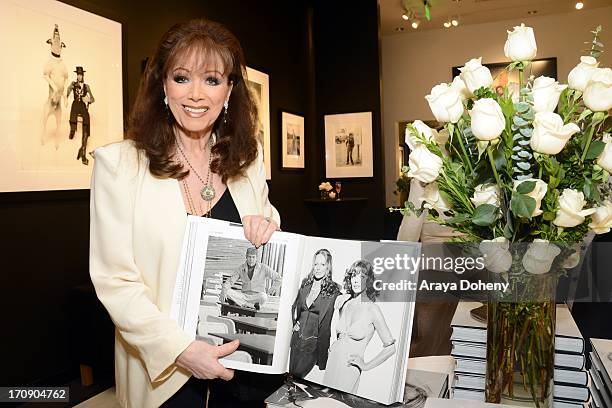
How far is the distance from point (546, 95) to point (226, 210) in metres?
0.89

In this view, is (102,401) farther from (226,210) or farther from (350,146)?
(350,146)

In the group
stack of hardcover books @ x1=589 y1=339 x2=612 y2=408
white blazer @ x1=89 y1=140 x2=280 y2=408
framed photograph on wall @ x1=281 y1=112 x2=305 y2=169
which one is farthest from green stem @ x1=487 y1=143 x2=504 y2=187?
framed photograph on wall @ x1=281 y1=112 x2=305 y2=169

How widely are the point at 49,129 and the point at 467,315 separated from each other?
2824mm

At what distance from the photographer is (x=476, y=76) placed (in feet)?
2.80

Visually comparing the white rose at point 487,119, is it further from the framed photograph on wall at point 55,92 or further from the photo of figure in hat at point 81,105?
the photo of figure in hat at point 81,105

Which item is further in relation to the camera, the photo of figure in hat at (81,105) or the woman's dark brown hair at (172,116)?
the photo of figure in hat at (81,105)

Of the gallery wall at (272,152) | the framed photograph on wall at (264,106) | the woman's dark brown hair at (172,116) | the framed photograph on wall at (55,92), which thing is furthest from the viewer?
the framed photograph on wall at (264,106)

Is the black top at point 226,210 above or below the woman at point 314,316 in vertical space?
above

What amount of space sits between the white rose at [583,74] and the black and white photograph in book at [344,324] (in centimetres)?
46

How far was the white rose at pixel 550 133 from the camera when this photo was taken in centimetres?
76

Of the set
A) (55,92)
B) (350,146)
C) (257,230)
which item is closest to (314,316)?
(257,230)

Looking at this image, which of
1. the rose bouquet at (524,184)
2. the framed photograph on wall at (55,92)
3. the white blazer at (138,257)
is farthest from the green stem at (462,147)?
the framed photograph on wall at (55,92)

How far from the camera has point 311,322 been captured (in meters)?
0.93

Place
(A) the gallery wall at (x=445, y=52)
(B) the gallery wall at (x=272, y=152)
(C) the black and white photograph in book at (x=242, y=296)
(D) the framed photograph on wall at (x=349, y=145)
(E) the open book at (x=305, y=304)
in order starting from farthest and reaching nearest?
(A) the gallery wall at (x=445, y=52) → (D) the framed photograph on wall at (x=349, y=145) → (B) the gallery wall at (x=272, y=152) → (C) the black and white photograph in book at (x=242, y=296) → (E) the open book at (x=305, y=304)
